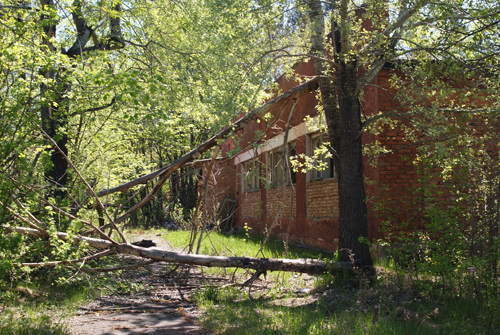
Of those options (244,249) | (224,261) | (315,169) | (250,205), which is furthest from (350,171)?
(250,205)

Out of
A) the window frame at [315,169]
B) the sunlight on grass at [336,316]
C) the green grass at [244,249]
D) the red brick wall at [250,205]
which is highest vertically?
the window frame at [315,169]

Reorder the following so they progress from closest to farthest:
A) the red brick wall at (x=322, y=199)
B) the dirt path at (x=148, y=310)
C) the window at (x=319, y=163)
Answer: the dirt path at (x=148, y=310) → the red brick wall at (x=322, y=199) → the window at (x=319, y=163)

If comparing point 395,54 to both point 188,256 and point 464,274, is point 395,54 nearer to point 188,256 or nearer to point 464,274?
point 464,274

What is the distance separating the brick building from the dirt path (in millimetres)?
1635

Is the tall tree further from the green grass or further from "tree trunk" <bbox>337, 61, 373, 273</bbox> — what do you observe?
the green grass

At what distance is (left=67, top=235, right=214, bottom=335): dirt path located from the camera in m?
5.03

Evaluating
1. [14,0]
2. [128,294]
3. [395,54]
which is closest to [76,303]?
[128,294]

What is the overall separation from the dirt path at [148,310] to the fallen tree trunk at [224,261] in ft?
1.96

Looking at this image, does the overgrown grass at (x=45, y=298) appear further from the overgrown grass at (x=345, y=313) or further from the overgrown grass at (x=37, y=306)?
the overgrown grass at (x=345, y=313)

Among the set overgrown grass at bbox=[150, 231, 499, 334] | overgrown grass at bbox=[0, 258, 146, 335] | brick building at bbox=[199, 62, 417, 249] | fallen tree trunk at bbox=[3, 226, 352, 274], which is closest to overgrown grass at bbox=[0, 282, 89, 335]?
overgrown grass at bbox=[0, 258, 146, 335]

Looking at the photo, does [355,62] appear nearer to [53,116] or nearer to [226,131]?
[226,131]

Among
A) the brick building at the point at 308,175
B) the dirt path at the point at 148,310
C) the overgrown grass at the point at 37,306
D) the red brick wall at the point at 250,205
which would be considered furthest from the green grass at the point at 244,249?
the overgrown grass at the point at 37,306

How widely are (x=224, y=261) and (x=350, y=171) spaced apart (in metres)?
2.46

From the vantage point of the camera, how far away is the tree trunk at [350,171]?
7152 millimetres
